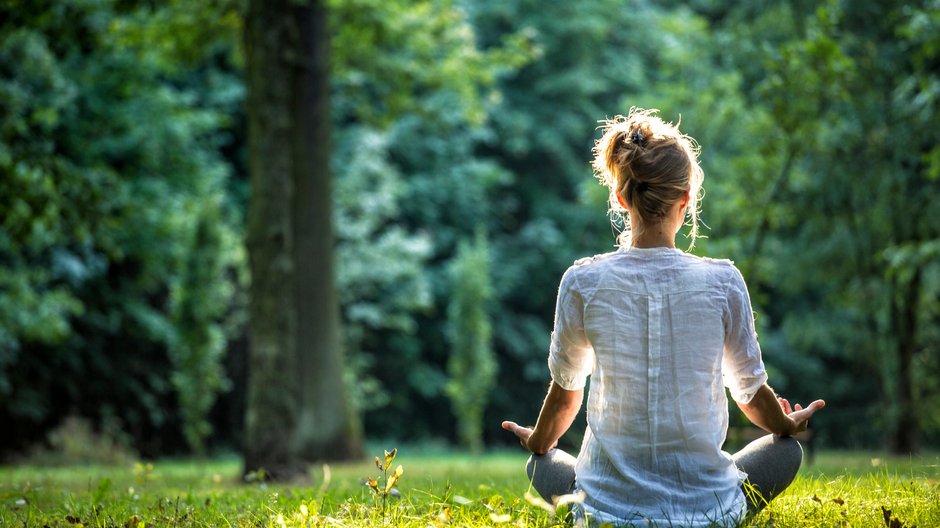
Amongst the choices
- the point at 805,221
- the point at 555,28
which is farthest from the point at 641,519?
the point at 555,28

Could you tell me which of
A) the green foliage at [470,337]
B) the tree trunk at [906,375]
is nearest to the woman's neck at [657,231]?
the tree trunk at [906,375]

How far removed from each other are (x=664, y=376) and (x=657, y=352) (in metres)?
0.08

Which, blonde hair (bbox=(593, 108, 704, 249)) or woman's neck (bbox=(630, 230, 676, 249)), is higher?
blonde hair (bbox=(593, 108, 704, 249))

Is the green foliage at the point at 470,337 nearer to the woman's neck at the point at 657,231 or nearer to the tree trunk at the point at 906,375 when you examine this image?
the tree trunk at the point at 906,375

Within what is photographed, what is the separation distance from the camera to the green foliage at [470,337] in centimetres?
2239

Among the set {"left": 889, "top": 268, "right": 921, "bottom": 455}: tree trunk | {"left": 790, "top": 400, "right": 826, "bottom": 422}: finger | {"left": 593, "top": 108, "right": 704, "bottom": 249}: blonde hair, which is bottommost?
{"left": 889, "top": 268, "right": 921, "bottom": 455}: tree trunk

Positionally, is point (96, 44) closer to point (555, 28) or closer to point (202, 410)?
point (202, 410)

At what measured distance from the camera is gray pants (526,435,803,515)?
337cm

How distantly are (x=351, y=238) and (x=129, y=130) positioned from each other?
21.0 feet

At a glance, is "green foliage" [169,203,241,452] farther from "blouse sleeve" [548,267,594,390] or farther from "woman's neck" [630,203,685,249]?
Result: "woman's neck" [630,203,685,249]

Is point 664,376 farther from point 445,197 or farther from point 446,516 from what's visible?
point 445,197

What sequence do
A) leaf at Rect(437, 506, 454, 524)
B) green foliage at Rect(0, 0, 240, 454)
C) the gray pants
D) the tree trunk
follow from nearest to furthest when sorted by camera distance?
leaf at Rect(437, 506, 454, 524) < the gray pants < the tree trunk < green foliage at Rect(0, 0, 240, 454)

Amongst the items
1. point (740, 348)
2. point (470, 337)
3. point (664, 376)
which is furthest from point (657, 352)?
point (470, 337)

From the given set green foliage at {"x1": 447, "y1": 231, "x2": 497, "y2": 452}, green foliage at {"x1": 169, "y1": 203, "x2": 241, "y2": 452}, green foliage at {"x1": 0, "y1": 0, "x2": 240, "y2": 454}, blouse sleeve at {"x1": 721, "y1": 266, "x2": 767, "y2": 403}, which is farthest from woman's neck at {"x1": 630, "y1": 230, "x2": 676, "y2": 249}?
green foliage at {"x1": 447, "y1": 231, "x2": 497, "y2": 452}
